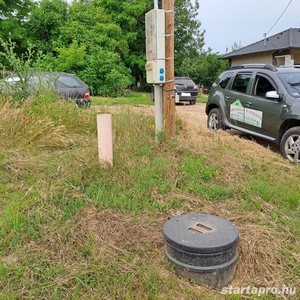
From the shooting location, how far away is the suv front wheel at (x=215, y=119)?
24.2 feet

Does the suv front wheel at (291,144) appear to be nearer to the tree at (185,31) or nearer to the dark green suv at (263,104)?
the dark green suv at (263,104)

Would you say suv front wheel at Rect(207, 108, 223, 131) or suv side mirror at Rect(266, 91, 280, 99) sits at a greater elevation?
suv side mirror at Rect(266, 91, 280, 99)

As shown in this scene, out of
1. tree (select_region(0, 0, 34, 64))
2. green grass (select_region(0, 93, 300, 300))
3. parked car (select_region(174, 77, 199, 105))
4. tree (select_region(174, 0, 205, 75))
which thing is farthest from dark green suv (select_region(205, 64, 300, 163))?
tree (select_region(174, 0, 205, 75))

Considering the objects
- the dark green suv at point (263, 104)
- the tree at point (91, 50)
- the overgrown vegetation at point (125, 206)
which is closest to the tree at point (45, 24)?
the tree at point (91, 50)

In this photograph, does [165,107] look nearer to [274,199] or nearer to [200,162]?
[200,162]

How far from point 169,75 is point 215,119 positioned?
3027 mm

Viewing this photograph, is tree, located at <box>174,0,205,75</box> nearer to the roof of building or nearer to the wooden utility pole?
the roof of building

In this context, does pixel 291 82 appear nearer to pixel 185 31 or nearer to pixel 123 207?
pixel 123 207

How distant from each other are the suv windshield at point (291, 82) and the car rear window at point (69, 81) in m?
5.55

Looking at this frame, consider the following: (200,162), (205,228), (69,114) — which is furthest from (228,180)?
(69,114)

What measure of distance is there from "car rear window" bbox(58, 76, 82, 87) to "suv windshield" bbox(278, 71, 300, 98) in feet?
18.2

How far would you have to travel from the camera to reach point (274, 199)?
11.5ft

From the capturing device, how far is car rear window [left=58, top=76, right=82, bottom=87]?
8.74 m

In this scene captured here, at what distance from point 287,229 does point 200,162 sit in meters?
1.52
